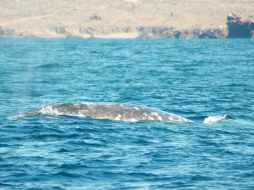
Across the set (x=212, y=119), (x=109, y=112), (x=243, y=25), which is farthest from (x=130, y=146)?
(x=243, y=25)

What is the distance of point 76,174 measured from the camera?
64.5 feet

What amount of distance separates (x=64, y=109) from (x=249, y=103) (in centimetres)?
1130

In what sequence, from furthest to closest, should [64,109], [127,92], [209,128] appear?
[127,92]
[64,109]
[209,128]

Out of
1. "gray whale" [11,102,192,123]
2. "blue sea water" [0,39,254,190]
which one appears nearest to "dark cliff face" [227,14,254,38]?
"blue sea water" [0,39,254,190]

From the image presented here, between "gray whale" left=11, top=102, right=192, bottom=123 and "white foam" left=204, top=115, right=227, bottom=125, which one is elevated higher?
"gray whale" left=11, top=102, right=192, bottom=123

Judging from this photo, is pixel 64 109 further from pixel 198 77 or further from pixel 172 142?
pixel 198 77

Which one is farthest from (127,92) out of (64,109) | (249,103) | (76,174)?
(76,174)

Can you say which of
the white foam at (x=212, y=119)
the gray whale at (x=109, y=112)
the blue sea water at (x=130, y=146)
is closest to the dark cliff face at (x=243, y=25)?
the blue sea water at (x=130, y=146)

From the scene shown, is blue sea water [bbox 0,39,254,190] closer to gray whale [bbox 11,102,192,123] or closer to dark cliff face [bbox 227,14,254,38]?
gray whale [bbox 11,102,192,123]

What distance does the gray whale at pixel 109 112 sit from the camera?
28859 mm

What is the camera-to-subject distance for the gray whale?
94.7 ft

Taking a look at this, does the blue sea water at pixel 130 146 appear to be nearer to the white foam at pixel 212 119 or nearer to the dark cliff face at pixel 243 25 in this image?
the white foam at pixel 212 119

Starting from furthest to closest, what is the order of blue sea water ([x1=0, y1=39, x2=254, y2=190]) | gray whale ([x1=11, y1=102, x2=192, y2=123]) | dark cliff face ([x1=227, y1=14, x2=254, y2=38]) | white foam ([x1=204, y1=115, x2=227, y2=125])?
dark cliff face ([x1=227, y1=14, x2=254, y2=38]), white foam ([x1=204, y1=115, x2=227, y2=125]), gray whale ([x1=11, y1=102, x2=192, y2=123]), blue sea water ([x1=0, y1=39, x2=254, y2=190])

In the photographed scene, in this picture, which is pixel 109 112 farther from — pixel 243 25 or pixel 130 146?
pixel 243 25
